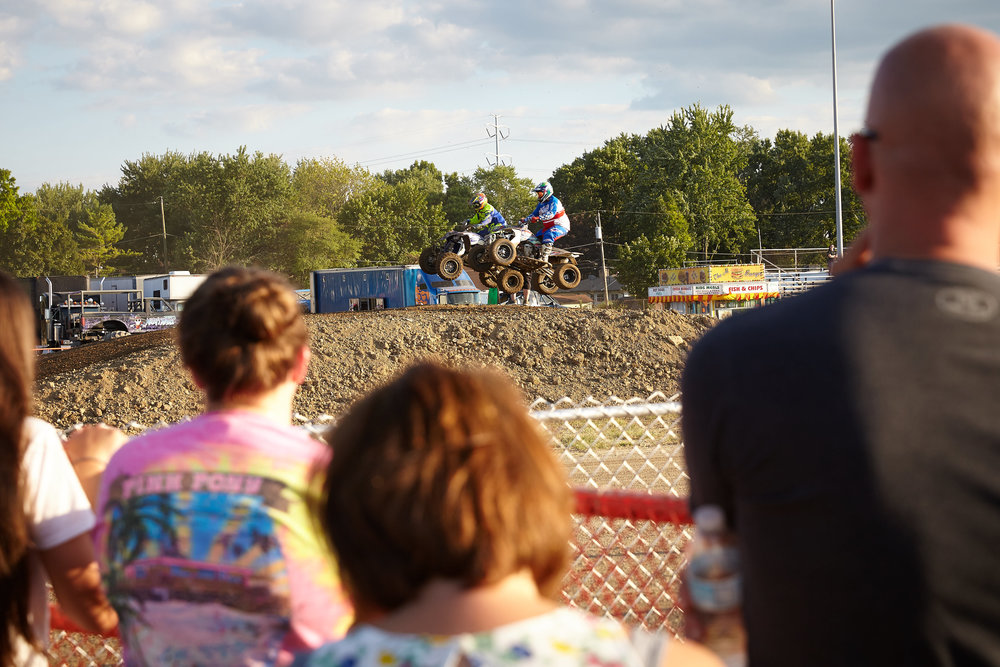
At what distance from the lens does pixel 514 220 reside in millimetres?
84125

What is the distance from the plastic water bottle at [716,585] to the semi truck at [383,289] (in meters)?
27.1

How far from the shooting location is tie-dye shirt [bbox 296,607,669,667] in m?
1.23

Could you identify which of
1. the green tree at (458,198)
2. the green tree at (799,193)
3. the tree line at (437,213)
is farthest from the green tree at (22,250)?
the green tree at (799,193)

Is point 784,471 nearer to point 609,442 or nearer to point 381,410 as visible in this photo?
point 381,410

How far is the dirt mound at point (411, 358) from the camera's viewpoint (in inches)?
595

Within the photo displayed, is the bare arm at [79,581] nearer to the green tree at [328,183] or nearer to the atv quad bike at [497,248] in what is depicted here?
the atv quad bike at [497,248]

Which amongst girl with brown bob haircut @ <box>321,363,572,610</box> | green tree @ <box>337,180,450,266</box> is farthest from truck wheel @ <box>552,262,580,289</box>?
green tree @ <box>337,180,450,266</box>

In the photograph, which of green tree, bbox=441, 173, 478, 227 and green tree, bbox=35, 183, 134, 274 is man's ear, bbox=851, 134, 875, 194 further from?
green tree, bbox=441, 173, 478, 227

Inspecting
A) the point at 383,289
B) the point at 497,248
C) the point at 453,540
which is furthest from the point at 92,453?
the point at 383,289

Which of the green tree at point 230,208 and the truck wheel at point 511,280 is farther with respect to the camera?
the green tree at point 230,208

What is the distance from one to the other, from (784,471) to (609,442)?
10.8 metres

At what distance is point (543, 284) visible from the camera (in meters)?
22.2

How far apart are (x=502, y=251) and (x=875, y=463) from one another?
19725 millimetres

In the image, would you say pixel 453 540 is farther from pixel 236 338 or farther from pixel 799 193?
pixel 799 193
